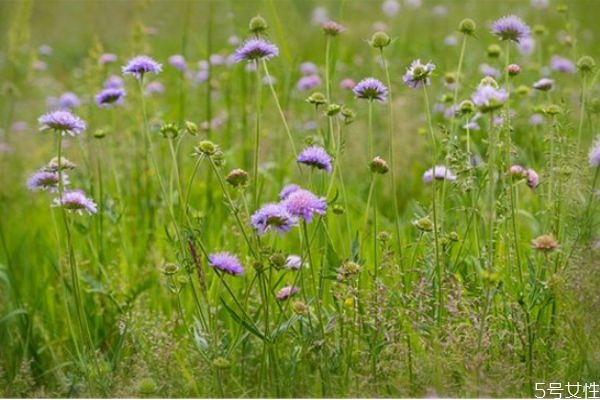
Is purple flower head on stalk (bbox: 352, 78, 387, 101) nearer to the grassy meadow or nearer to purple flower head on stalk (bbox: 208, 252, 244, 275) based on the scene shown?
the grassy meadow

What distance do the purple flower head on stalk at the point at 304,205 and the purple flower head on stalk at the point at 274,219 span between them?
0.5 inches

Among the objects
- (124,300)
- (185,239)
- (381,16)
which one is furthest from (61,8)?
(185,239)

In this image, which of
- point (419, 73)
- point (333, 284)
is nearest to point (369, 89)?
point (419, 73)

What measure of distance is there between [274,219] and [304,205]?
0.21 feet

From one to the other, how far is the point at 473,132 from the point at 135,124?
1.38 meters

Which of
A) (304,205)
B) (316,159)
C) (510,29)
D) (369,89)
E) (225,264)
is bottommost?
(225,264)

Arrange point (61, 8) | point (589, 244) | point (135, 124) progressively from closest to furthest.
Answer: point (589, 244) < point (135, 124) < point (61, 8)

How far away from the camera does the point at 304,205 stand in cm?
181

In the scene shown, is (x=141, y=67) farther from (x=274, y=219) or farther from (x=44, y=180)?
(x=274, y=219)

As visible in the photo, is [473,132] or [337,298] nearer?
[337,298]

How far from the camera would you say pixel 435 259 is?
6.64 ft

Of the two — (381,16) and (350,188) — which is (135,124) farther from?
(381,16)

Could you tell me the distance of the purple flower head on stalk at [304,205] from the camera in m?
1.80

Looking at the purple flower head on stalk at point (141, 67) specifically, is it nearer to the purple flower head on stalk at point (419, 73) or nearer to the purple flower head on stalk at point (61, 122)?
the purple flower head on stalk at point (61, 122)
